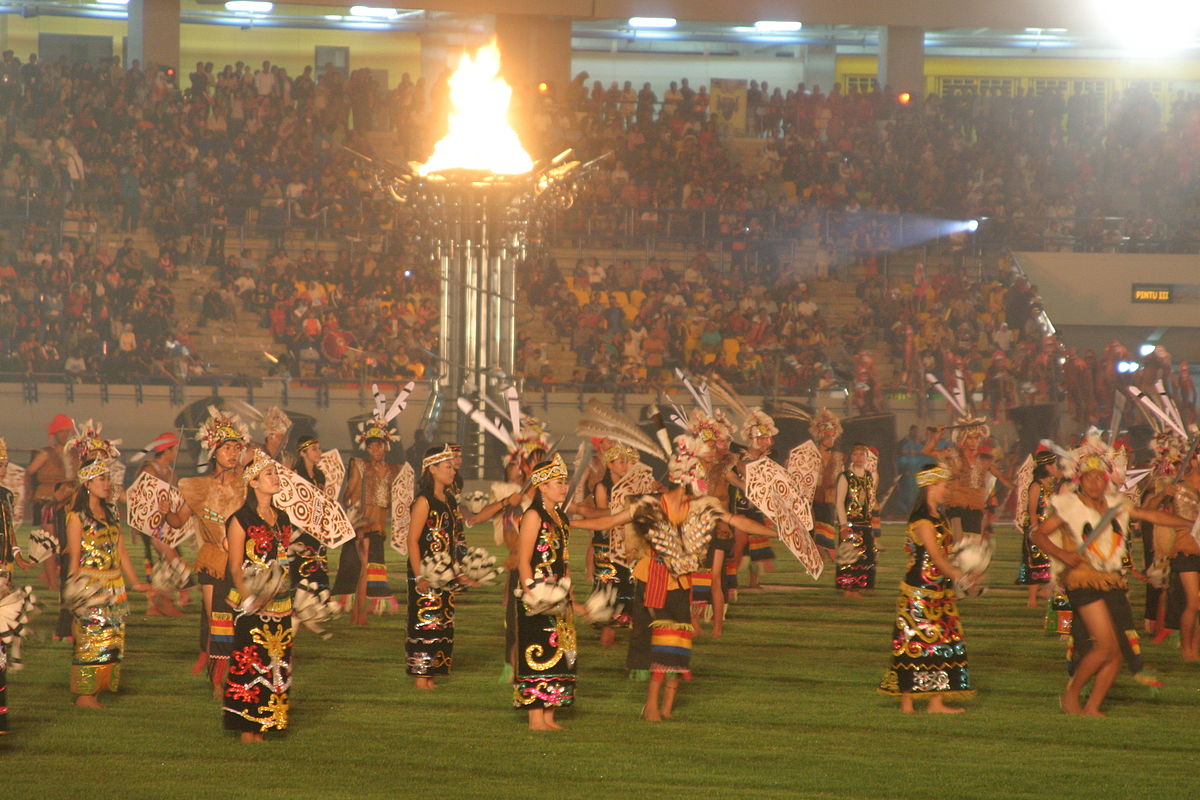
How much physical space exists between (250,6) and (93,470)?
83.1ft

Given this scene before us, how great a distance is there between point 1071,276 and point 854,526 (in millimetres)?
14811

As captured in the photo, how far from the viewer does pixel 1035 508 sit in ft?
40.2

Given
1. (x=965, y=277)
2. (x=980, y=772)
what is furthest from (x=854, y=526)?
(x=965, y=277)

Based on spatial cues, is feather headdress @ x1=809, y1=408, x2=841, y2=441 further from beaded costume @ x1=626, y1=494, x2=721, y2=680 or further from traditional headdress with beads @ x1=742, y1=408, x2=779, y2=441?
beaded costume @ x1=626, y1=494, x2=721, y2=680

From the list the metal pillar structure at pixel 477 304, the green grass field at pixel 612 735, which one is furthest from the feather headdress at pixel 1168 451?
the metal pillar structure at pixel 477 304

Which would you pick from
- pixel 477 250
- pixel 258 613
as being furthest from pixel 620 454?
pixel 477 250

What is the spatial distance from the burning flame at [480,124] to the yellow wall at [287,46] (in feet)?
41.1

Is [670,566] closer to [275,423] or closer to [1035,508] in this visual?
[275,423]

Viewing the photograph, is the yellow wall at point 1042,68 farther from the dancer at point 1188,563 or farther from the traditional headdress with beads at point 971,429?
the dancer at point 1188,563

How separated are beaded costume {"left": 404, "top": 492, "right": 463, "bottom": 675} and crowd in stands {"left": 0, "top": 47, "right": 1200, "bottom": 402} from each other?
12738 millimetres

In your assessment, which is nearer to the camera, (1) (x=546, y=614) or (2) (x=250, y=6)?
(1) (x=546, y=614)

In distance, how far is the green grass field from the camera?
22.7ft

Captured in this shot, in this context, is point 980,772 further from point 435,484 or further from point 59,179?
point 59,179

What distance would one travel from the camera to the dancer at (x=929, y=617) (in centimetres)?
832
